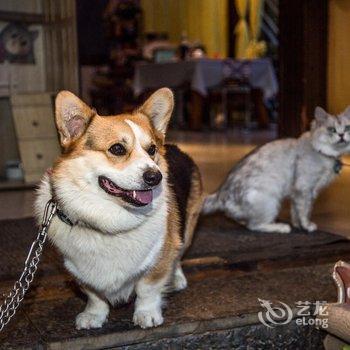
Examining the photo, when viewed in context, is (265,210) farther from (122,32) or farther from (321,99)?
(122,32)

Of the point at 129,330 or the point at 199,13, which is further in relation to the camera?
the point at 199,13

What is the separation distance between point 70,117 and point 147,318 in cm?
67

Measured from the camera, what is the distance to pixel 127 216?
197 cm

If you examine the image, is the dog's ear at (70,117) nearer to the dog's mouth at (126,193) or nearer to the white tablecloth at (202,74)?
the dog's mouth at (126,193)

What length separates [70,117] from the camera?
196 cm

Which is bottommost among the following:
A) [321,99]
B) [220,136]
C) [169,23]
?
[220,136]

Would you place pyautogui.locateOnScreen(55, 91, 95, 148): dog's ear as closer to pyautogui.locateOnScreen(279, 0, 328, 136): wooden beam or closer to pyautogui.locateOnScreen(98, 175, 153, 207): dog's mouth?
pyautogui.locateOnScreen(98, 175, 153, 207): dog's mouth

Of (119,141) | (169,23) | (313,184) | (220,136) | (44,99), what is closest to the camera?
(119,141)

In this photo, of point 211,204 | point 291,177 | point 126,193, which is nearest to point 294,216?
point 291,177

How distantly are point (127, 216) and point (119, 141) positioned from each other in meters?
0.23

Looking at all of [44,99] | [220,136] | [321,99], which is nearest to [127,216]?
[44,99]

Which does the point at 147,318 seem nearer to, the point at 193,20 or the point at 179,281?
the point at 179,281

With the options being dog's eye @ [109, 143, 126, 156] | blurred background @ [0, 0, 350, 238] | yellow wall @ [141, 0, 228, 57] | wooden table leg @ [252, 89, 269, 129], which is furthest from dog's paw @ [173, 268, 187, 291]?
yellow wall @ [141, 0, 228, 57]

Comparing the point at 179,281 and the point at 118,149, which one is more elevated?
the point at 118,149
